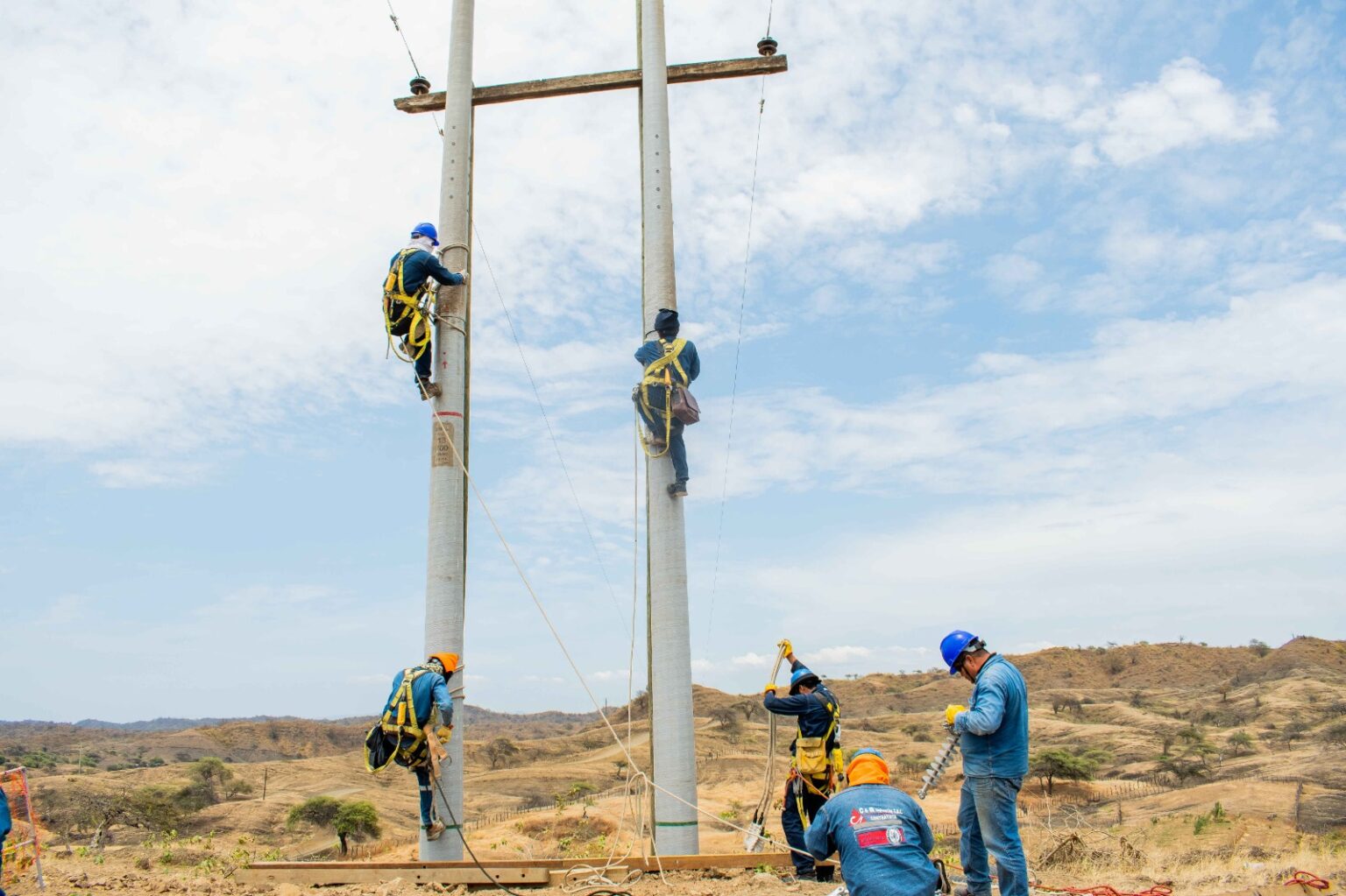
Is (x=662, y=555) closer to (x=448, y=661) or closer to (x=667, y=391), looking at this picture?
(x=667, y=391)

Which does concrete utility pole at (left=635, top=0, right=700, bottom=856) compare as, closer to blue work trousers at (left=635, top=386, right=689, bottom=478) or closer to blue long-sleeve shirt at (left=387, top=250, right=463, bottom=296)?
blue work trousers at (left=635, top=386, right=689, bottom=478)

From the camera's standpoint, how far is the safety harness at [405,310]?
9148mm

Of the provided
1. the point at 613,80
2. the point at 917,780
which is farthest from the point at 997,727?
the point at 917,780

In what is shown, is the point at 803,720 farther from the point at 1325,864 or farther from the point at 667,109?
the point at 667,109

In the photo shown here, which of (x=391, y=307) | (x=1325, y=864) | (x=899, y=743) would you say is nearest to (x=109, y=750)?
(x=899, y=743)

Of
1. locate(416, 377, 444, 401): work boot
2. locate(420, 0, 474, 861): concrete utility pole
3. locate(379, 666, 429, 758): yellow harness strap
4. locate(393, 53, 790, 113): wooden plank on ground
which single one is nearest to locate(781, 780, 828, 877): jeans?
locate(420, 0, 474, 861): concrete utility pole

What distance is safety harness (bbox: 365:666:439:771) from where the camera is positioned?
7.46m

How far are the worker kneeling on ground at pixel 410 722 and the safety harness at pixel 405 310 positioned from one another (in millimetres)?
3148

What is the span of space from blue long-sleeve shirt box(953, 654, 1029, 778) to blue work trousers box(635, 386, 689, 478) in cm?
392

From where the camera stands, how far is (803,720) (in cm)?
882

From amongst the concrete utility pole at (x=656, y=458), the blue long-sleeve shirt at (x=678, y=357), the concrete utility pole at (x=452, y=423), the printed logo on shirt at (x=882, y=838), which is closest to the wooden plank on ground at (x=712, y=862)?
the concrete utility pole at (x=656, y=458)

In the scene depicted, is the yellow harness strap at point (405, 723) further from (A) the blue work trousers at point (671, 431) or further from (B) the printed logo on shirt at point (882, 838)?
(B) the printed logo on shirt at point (882, 838)

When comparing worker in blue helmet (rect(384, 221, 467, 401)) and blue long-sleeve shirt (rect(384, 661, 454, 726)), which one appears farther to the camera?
worker in blue helmet (rect(384, 221, 467, 401))

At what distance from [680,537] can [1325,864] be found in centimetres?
726
